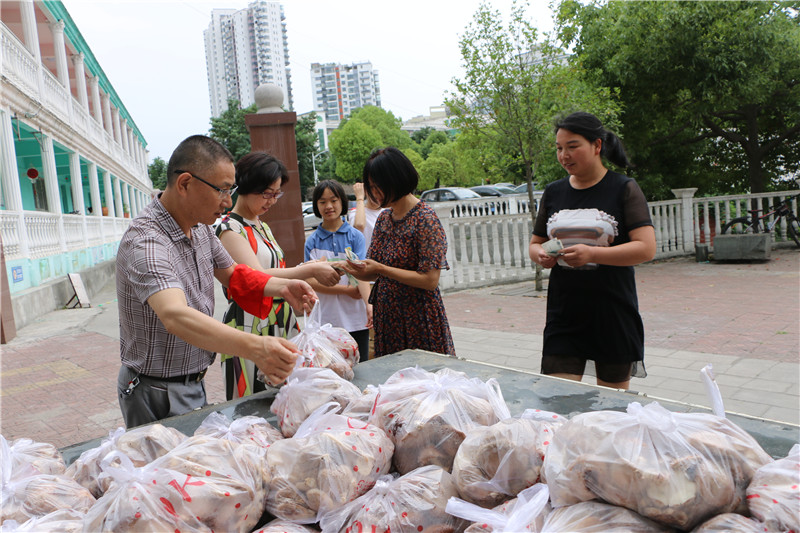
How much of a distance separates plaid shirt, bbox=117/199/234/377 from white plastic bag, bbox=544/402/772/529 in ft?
4.76

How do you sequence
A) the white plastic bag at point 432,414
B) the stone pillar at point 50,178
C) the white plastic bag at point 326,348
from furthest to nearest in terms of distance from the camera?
the stone pillar at point 50,178 < the white plastic bag at point 326,348 < the white plastic bag at point 432,414

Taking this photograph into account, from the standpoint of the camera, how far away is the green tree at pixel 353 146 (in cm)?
5047

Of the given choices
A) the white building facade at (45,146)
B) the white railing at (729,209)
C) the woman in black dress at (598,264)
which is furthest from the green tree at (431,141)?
the woman in black dress at (598,264)

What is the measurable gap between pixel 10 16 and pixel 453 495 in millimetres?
21402

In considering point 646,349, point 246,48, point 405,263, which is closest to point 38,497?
point 405,263

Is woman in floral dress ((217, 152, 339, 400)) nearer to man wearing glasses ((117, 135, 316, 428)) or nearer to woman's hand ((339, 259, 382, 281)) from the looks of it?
woman's hand ((339, 259, 382, 281))

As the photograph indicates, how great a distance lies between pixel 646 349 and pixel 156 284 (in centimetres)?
549

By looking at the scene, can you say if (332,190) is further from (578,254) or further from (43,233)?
(43,233)

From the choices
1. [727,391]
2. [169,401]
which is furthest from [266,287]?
[727,391]

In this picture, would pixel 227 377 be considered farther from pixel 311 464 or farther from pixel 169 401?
pixel 311 464

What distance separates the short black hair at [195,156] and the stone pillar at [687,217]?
1298 centimetres

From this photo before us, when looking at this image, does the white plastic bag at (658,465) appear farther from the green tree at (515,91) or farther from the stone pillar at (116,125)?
the stone pillar at (116,125)

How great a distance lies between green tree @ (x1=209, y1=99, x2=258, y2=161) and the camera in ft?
150

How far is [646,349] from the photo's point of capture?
20.1ft
